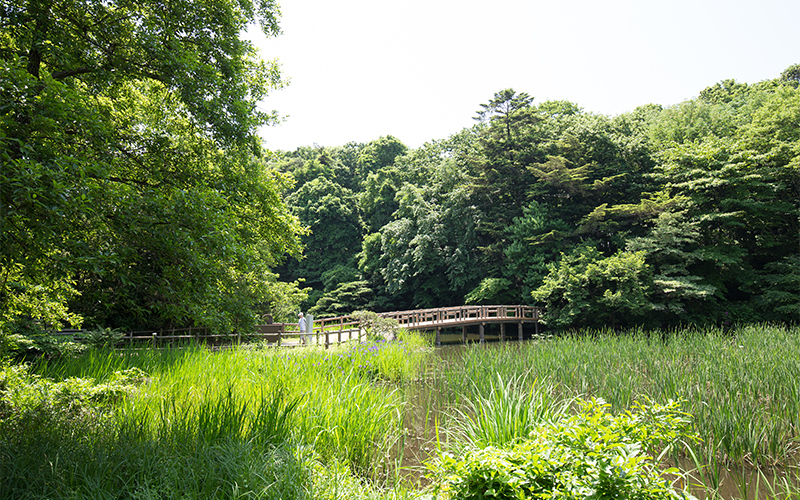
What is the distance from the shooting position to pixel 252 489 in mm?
2797

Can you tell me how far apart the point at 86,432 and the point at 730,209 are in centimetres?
2108

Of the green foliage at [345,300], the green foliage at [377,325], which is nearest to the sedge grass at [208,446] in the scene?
the green foliage at [377,325]

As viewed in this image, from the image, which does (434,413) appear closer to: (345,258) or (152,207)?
(152,207)

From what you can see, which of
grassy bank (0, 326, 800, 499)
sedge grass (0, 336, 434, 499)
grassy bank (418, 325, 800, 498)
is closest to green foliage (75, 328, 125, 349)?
grassy bank (0, 326, 800, 499)

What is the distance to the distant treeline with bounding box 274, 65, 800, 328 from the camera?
16156mm

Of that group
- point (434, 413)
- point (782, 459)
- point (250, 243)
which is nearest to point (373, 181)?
point (250, 243)

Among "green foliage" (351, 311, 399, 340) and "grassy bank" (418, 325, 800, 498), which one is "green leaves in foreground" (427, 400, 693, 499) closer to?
"grassy bank" (418, 325, 800, 498)

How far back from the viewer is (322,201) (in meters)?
33.8

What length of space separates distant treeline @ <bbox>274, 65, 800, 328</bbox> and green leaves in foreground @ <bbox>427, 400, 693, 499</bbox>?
1527cm

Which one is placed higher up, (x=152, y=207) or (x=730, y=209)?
(x=730, y=209)

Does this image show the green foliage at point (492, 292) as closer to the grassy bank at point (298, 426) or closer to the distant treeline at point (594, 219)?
the distant treeline at point (594, 219)

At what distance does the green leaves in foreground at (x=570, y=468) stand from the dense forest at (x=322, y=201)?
10.2 feet

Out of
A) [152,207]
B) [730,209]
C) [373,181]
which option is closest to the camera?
[152,207]

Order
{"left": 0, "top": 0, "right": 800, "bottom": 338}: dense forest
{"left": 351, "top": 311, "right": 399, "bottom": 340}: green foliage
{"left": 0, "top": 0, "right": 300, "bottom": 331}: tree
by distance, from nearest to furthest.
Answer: {"left": 0, "top": 0, "right": 300, "bottom": 331}: tree, {"left": 0, "top": 0, "right": 800, "bottom": 338}: dense forest, {"left": 351, "top": 311, "right": 399, "bottom": 340}: green foliage
